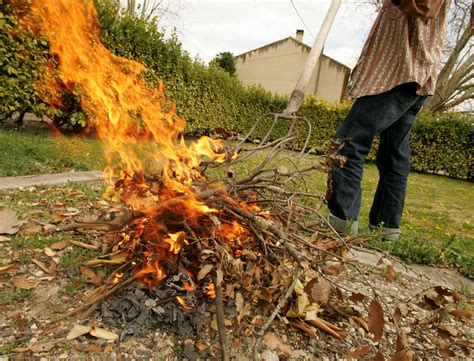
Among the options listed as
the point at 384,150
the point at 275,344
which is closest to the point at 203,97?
the point at 384,150

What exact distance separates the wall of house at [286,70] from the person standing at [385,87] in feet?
67.1

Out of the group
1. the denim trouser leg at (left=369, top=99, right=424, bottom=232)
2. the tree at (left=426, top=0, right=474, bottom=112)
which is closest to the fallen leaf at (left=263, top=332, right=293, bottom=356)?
the denim trouser leg at (left=369, top=99, right=424, bottom=232)

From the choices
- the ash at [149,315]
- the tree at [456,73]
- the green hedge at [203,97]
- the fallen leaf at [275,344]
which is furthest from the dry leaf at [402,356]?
the tree at [456,73]

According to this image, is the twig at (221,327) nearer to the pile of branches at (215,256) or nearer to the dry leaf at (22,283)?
the pile of branches at (215,256)

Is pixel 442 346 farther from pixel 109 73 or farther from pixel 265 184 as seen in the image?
pixel 109 73

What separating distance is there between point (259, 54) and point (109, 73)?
85.3ft

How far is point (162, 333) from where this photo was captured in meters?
1.24

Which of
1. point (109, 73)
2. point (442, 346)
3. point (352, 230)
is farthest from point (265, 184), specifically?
point (109, 73)

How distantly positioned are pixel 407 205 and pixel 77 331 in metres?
5.23

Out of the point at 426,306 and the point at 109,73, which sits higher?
the point at 109,73

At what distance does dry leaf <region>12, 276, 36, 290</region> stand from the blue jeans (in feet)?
6.00

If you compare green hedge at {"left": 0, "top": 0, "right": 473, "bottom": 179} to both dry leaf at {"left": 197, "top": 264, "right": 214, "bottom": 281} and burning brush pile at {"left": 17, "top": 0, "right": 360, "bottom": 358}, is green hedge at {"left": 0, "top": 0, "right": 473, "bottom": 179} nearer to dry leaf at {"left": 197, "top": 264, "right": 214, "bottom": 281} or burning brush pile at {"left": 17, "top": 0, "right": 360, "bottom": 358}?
burning brush pile at {"left": 17, "top": 0, "right": 360, "bottom": 358}

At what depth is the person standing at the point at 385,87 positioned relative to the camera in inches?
91.6

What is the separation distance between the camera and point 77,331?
45.3 inches
